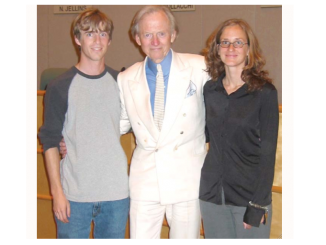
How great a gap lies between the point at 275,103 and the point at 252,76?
0.19m

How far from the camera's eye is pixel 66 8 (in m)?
5.70

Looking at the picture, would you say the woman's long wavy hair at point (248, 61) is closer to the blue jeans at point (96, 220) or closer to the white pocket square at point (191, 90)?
the white pocket square at point (191, 90)

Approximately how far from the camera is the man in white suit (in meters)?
2.08

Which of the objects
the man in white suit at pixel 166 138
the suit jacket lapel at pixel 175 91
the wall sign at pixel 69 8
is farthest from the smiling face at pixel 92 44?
the wall sign at pixel 69 8

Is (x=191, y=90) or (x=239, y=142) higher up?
(x=191, y=90)

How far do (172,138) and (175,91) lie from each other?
0.24 m

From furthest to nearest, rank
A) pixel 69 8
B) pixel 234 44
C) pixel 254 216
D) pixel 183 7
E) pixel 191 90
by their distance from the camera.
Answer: pixel 69 8 → pixel 183 7 → pixel 191 90 → pixel 234 44 → pixel 254 216

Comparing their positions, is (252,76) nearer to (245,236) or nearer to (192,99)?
(192,99)

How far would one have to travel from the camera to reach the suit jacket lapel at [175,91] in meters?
2.06

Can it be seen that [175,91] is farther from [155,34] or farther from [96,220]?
[96,220]

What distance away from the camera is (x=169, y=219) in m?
2.15

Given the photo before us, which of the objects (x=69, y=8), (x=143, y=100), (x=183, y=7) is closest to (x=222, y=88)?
(x=143, y=100)

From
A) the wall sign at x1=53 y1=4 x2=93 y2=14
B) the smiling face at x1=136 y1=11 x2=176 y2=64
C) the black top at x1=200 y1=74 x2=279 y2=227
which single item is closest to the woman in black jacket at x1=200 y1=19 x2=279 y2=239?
the black top at x1=200 y1=74 x2=279 y2=227

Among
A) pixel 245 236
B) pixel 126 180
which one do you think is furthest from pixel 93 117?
pixel 245 236
